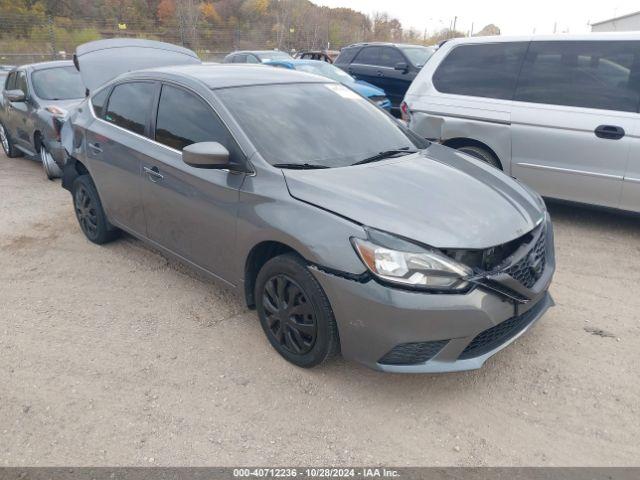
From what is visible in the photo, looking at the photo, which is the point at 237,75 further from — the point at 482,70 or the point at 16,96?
the point at 16,96

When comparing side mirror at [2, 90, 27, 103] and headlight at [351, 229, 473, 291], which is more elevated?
side mirror at [2, 90, 27, 103]

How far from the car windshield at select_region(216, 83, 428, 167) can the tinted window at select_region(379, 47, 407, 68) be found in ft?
28.7

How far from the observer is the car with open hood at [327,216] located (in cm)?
260

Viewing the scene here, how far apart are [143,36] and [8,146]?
23434 mm

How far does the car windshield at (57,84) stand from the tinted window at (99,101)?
338cm

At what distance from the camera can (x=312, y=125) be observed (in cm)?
352

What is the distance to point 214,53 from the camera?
93.9ft

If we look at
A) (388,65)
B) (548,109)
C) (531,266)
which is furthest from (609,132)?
(388,65)

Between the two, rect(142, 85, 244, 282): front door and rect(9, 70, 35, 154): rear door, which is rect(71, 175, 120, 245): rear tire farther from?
rect(9, 70, 35, 154): rear door

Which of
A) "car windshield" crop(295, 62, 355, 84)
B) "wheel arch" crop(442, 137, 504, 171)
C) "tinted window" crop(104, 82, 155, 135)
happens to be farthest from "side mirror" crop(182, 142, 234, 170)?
"car windshield" crop(295, 62, 355, 84)

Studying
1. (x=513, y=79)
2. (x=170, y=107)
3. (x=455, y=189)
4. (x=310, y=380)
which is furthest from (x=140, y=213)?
(x=513, y=79)

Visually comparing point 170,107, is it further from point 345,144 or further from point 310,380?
point 310,380

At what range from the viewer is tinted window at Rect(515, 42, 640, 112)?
15.7 ft

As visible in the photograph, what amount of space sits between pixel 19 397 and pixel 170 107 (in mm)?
2127
